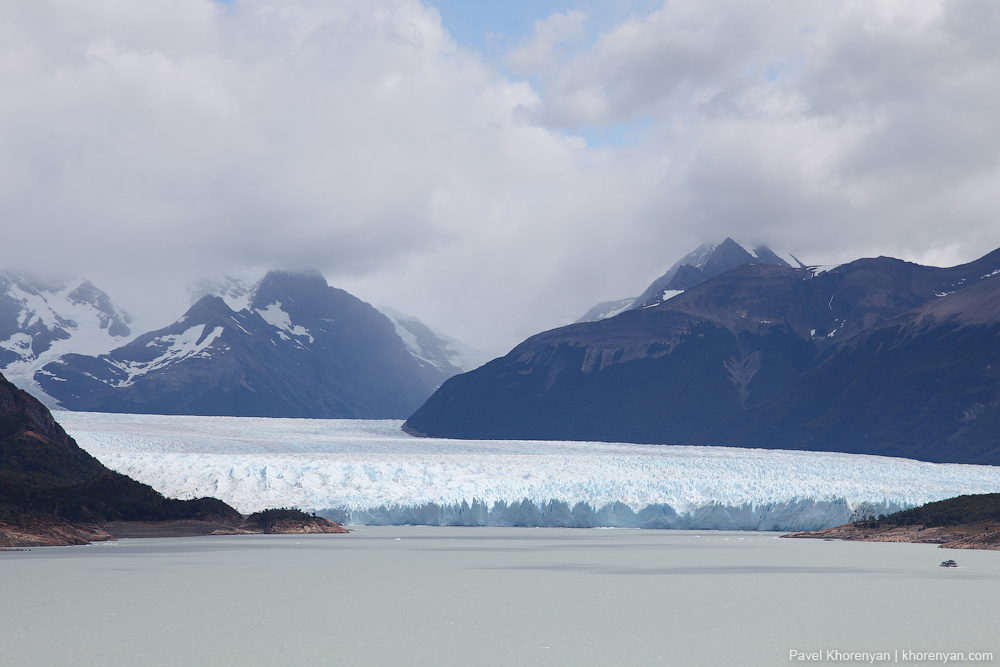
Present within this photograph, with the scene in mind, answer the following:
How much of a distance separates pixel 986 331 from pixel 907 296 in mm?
35125

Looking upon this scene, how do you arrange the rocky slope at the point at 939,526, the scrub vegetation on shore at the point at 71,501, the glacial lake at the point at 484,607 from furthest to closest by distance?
the rocky slope at the point at 939,526 < the scrub vegetation on shore at the point at 71,501 < the glacial lake at the point at 484,607

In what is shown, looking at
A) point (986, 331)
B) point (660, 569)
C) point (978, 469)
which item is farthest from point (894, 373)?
point (660, 569)

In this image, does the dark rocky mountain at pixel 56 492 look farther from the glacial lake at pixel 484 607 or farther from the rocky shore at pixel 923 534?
the rocky shore at pixel 923 534

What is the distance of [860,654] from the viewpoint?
45.2ft

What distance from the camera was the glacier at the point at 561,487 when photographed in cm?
4844

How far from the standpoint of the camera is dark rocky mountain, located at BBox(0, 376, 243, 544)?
3778cm

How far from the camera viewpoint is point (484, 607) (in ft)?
62.3

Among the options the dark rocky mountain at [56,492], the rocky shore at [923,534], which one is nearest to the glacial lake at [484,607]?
the rocky shore at [923,534]

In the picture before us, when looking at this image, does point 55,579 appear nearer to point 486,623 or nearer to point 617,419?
point 486,623

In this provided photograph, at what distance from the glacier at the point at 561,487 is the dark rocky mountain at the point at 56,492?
1.65 meters

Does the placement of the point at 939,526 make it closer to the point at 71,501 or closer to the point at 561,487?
the point at 561,487

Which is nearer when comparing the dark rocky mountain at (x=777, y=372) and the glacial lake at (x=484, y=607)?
the glacial lake at (x=484, y=607)

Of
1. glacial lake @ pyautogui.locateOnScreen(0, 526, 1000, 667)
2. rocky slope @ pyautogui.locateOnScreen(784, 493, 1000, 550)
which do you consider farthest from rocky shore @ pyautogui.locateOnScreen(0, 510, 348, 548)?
rocky slope @ pyautogui.locateOnScreen(784, 493, 1000, 550)

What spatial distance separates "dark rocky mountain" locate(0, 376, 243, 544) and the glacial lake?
18.2 feet
